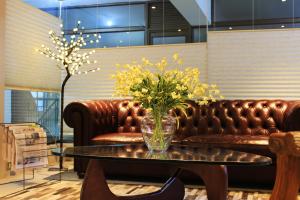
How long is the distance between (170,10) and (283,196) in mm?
4837

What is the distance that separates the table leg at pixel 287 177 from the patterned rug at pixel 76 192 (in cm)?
240

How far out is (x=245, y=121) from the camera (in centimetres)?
456

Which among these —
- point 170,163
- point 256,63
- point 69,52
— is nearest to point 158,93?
point 170,163

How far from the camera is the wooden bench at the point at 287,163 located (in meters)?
1.07

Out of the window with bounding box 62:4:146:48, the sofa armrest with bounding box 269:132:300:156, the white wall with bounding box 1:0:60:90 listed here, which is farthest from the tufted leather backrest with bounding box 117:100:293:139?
the sofa armrest with bounding box 269:132:300:156

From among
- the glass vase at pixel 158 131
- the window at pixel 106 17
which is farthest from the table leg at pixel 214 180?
the window at pixel 106 17

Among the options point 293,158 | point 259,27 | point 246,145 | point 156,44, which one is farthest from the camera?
point 156,44

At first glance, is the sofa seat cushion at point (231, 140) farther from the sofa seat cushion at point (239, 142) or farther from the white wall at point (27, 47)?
the white wall at point (27, 47)

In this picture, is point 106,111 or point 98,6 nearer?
point 106,111

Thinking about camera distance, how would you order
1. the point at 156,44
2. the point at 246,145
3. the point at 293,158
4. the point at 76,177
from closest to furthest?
the point at 293,158 → the point at 246,145 → the point at 76,177 → the point at 156,44

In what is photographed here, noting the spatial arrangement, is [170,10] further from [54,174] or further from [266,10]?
[54,174]

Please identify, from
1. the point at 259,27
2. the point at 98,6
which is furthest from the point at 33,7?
the point at 259,27

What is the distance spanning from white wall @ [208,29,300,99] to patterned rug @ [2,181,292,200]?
177 centimetres

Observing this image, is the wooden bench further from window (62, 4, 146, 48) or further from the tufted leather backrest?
window (62, 4, 146, 48)
